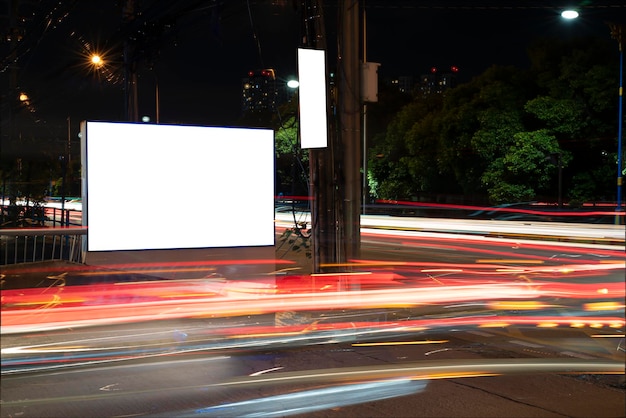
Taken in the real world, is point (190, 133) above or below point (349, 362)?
above

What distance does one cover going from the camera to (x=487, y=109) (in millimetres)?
30703

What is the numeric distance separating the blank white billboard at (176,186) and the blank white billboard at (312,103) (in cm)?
147

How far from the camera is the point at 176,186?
907 centimetres

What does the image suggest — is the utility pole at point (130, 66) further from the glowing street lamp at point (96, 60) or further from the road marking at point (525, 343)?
the road marking at point (525, 343)

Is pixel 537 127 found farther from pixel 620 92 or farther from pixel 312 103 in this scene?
pixel 312 103

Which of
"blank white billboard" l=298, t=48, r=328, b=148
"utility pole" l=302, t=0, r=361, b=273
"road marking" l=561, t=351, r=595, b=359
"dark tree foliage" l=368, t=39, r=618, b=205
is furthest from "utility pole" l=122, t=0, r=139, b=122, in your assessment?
"dark tree foliage" l=368, t=39, r=618, b=205

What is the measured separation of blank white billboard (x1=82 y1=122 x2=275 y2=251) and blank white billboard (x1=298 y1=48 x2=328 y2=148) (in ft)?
4.84

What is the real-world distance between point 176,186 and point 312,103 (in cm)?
245

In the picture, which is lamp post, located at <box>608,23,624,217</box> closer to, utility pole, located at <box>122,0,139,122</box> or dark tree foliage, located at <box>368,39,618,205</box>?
dark tree foliage, located at <box>368,39,618,205</box>

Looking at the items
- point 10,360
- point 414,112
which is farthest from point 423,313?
point 414,112

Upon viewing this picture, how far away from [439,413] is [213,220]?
4.99 metres

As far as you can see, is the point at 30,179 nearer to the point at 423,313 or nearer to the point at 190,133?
the point at 190,133

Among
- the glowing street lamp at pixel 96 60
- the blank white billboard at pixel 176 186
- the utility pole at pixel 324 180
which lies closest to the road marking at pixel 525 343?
the utility pole at pixel 324 180

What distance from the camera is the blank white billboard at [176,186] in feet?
27.7
